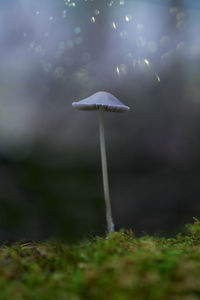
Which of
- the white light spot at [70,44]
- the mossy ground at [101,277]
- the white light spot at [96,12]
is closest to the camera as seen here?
the mossy ground at [101,277]

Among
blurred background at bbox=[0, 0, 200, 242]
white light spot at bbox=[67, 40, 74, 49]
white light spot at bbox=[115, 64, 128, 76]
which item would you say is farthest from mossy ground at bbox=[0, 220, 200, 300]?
white light spot at bbox=[67, 40, 74, 49]

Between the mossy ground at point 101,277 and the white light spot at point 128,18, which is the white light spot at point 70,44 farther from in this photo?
the mossy ground at point 101,277

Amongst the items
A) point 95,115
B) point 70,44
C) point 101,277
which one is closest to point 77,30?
point 70,44

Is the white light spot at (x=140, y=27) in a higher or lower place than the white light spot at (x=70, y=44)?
higher

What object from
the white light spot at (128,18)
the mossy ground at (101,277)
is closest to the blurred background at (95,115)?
the white light spot at (128,18)

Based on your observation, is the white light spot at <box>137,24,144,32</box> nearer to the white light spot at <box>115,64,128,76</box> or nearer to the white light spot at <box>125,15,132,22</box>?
the white light spot at <box>125,15,132,22</box>

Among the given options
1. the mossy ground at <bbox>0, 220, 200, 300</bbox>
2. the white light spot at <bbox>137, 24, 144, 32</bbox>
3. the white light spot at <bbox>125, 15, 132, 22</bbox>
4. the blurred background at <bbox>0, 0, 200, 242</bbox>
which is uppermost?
the white light spot at <bbox>125, 15, 132, 22</bbox>

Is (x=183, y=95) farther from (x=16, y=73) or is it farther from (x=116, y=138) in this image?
(x=16, y=73)

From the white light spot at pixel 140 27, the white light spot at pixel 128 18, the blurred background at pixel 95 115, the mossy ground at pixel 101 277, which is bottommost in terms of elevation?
the mossy ground at pixel 101 277
